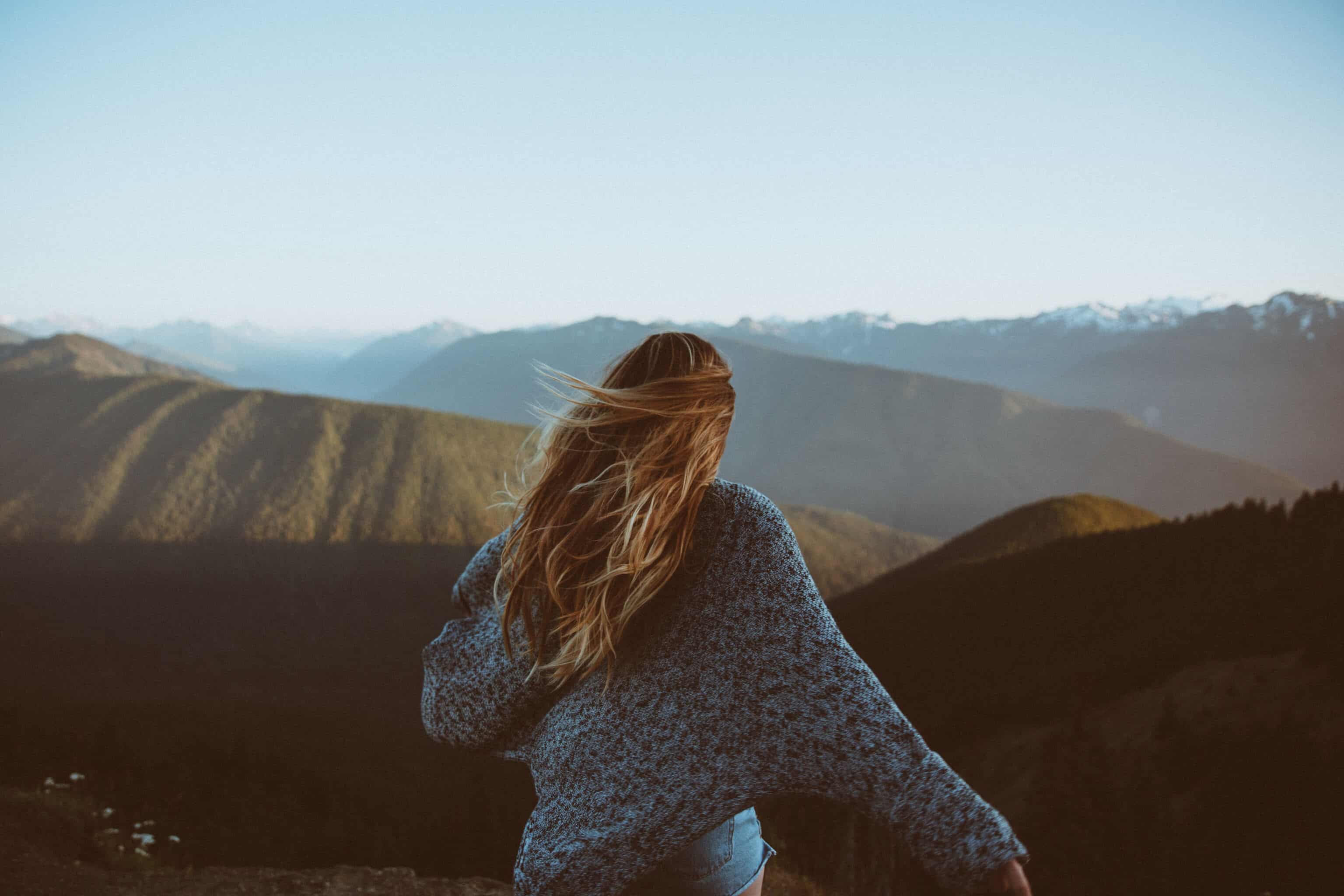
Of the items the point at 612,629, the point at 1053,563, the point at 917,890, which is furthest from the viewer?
the point at 1053,563

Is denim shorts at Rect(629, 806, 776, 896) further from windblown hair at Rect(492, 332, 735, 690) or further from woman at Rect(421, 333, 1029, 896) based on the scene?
windblown hair at Rect(492, 332, 735, 690)

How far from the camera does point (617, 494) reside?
1650 millimetres

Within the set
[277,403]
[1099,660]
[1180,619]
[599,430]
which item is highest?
[599,430]

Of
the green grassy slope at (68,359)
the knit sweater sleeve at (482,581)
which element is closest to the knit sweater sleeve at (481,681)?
the knit sweater sleeve at (482,581)

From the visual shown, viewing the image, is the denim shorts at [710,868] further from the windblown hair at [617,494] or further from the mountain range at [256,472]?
the mountain range at [256,472]

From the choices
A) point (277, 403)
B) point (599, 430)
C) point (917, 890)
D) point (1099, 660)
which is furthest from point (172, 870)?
point (277, 403)

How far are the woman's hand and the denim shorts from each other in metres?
0.58

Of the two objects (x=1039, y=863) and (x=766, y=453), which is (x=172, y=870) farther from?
(x=766, y=453)

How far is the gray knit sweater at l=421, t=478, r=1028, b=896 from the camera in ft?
5.67

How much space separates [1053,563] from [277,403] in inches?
3955

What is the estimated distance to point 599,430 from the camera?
5.68ft

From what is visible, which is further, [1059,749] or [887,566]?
[887,566]

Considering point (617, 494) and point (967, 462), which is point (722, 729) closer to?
point (617, 494)

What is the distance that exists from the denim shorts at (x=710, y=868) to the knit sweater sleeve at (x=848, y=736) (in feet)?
0.92
